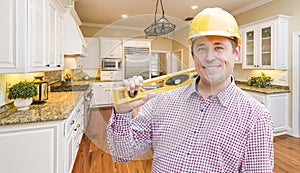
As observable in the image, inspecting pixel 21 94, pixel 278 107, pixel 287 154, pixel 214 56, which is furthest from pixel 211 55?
pixel 278 107

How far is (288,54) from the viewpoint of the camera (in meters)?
3.27

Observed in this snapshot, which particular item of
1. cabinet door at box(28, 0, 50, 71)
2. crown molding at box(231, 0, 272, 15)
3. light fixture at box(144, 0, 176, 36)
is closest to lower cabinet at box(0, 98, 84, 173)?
cabinet door at box(28, 0, 50, 71)

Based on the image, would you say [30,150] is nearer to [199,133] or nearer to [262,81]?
[199,133]

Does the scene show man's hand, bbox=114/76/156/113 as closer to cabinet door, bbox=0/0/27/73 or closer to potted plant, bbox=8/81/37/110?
cabinet door, bbox=0/0/27/73

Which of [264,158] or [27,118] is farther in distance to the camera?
[27,118]

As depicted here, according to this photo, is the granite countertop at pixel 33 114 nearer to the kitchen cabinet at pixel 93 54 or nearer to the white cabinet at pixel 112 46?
the kitchen cabinet at pixel 93 54

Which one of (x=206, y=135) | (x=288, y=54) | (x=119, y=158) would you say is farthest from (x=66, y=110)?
(x=288, y=54)

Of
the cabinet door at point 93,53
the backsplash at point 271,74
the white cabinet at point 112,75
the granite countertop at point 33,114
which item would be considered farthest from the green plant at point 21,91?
the backsplash at point 271,74

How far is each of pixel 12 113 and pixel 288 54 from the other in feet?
13.9

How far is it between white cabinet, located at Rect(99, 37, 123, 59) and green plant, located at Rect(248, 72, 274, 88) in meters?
3.75

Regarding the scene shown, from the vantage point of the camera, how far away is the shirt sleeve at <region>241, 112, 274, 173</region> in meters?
0.55

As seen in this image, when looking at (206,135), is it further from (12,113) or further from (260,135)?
(12,113)

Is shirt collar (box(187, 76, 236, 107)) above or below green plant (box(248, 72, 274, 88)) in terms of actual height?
below

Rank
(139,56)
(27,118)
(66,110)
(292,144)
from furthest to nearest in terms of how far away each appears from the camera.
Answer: (292,144)
(66,110)
(27,118)
(139,56)
